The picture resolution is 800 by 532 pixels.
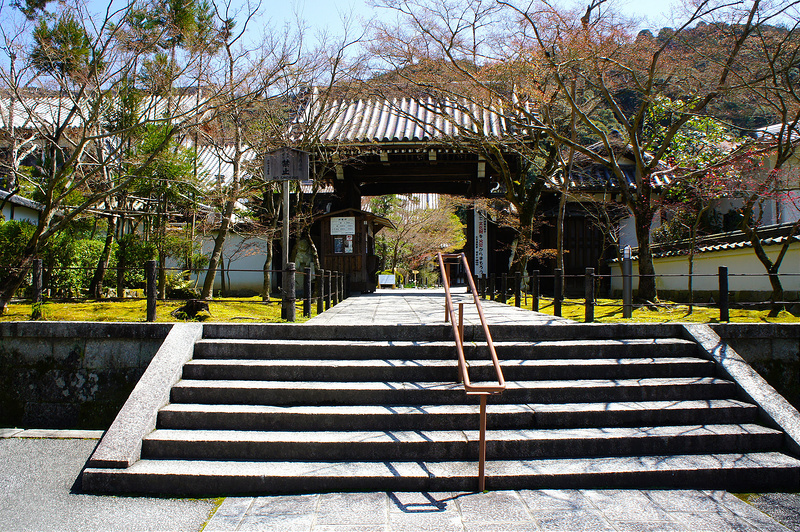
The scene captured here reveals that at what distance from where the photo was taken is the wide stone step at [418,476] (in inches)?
153

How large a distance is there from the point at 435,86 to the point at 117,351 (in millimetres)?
9310

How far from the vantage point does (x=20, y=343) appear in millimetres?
6031

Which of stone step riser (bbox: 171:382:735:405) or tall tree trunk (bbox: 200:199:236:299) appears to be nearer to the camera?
stone step riser (bbox: 171:382:735:405)

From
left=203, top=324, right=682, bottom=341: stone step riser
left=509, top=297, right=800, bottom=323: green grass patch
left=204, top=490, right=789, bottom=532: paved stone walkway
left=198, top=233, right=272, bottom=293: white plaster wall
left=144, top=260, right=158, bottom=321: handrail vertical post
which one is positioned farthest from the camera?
left=198, top=233, right=272, bottom=293: white plaster wall

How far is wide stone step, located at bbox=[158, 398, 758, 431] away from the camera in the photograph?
452cm

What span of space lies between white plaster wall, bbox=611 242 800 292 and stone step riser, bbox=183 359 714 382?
435cm

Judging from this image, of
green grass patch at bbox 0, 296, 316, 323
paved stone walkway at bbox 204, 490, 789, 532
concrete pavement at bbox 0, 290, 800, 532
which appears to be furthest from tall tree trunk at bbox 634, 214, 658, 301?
green grass patch at bbox 0, 296, 316, 323

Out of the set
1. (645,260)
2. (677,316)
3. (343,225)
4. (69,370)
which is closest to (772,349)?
(677,316)

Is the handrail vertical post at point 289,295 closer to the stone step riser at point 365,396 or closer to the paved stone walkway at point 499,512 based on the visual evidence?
the stone step riser at point 365,396

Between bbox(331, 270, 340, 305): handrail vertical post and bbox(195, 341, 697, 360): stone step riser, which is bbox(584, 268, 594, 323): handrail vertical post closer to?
Answer: bbox(195, 341, 697, 360): stone step riser

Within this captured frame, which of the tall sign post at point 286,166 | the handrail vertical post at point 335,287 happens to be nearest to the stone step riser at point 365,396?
the tall sign post at point 286,166

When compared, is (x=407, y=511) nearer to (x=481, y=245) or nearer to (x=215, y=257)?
(x=215, y=257)

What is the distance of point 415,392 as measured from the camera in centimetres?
485

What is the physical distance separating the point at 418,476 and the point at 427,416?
0.71m
